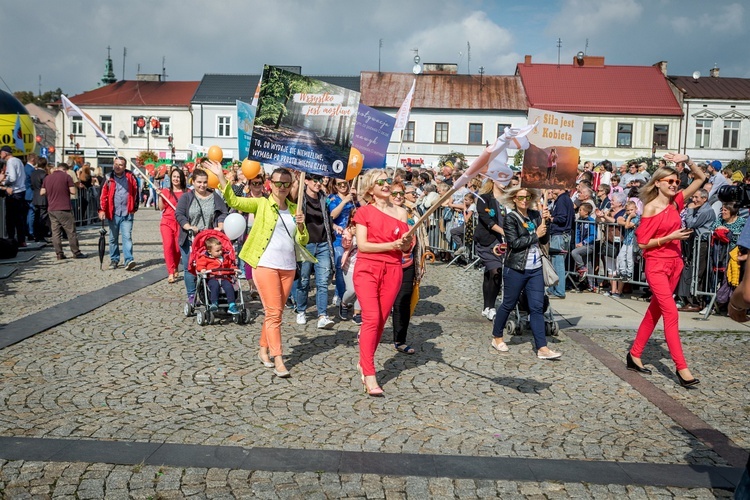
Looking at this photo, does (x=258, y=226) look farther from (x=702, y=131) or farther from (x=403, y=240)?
(x=702, y=131)

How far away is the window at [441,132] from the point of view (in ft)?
180

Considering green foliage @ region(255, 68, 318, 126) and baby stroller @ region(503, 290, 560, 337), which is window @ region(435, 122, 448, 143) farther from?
green foliage @ region(255, 68, 318, 126)

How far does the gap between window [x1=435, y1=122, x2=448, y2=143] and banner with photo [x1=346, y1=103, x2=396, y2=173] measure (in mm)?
44176

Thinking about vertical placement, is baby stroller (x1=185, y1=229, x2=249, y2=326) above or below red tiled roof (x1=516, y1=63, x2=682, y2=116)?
below

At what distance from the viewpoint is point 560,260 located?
11.9 meters

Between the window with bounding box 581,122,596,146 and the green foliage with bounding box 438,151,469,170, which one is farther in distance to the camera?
the window with bounding box 581,122,596,146

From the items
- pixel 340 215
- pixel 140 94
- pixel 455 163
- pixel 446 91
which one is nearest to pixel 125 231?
pixel 340 215

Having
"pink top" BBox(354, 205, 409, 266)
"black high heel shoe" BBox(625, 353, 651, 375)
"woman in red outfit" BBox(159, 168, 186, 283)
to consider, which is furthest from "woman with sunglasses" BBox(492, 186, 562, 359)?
"woman in red outfit" BBox(159, 168, 186, 283)

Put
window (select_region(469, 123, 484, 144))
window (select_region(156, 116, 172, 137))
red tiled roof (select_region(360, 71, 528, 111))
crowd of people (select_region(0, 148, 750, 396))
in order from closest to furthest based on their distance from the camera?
crowd of people (select_region(0, 148, 750, 396))
red tiled roof (select_region(360, 71, 528, 111))
window (select_region(469, 123, 484, 144))
window (select_region(156, 116, 172, 137))

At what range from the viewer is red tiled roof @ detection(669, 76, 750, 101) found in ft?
173

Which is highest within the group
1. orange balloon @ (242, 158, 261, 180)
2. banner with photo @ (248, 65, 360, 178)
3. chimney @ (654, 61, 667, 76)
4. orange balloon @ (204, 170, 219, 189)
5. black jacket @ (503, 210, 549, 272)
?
chimney @ (654, 61, 667, 76)

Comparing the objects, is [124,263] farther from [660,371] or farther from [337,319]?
[660,371]

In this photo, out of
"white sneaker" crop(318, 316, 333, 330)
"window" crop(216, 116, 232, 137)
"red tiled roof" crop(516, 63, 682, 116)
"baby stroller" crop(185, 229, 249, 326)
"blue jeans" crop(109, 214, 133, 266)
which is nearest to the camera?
"white sneaker" crop(318, 316, 333, 330)

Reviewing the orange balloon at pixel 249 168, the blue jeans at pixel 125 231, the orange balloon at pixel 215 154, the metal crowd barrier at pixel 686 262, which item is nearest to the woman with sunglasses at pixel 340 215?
the orange balloon at pixel 249 168
